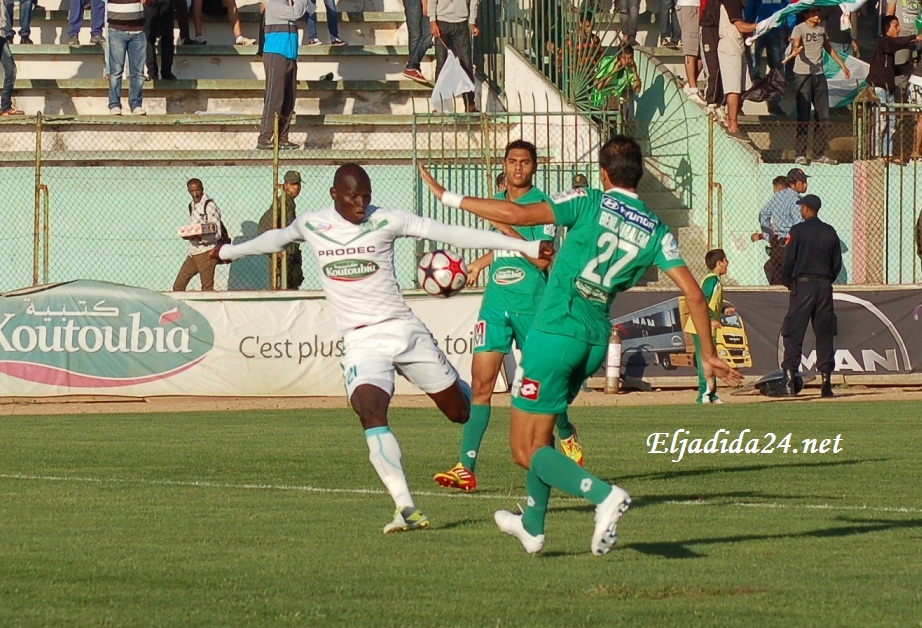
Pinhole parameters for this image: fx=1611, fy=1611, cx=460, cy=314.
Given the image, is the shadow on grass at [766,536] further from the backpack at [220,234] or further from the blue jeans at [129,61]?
the blue jeans at [129,61]

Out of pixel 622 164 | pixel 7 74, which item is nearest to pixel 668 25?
pixel 7 74

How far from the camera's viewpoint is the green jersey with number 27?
7965 mm

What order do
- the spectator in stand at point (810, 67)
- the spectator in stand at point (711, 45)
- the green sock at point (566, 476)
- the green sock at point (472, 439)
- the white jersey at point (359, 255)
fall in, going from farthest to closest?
the spectator in stand at point (711, 45) < the spectator in stand at point (810, 67) < the green sock at point (472, 439) < the white jersey at point (359, 255) < the green sock at point (566, 476)

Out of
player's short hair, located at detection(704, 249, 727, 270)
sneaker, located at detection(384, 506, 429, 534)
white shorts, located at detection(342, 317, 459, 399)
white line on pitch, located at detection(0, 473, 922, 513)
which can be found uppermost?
player's short hair, located at detection(704, 249, 727, 270)

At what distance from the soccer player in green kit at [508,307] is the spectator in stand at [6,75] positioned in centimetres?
1561

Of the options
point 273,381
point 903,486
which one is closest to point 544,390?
point 903,486

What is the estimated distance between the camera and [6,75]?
2548cm

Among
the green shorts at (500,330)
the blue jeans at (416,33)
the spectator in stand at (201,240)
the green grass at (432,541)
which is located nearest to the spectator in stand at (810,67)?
the blue jeans at (416,33)

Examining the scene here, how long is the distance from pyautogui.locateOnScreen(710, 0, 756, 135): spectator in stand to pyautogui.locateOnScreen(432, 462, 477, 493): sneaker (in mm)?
15958

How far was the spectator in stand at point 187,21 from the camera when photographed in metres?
27.5

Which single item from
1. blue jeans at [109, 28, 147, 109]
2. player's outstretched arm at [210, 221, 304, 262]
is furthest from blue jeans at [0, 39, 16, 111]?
player's outstretched arm at [210, 221, 304, 262]

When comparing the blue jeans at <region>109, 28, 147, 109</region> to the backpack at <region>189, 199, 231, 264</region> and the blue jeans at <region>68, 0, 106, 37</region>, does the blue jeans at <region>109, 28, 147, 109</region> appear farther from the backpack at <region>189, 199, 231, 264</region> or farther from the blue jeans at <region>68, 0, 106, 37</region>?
the backpack at <region>189, 199, 231, 264</region>

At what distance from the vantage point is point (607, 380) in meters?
21.2

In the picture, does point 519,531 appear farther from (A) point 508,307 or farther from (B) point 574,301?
(A) point 508,307
